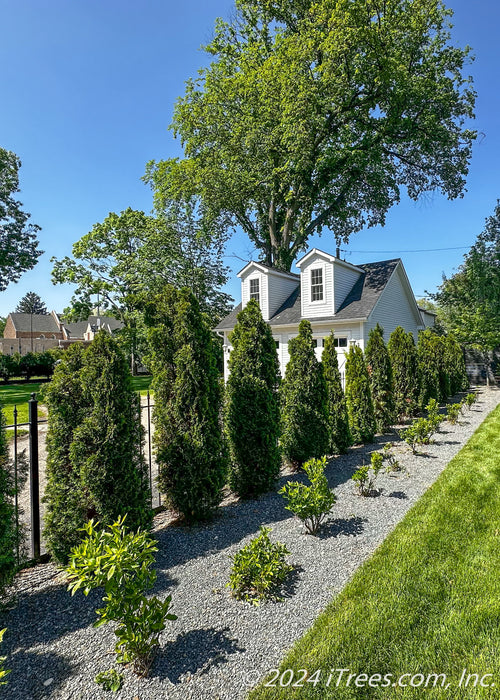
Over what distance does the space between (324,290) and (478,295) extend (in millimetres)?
9594

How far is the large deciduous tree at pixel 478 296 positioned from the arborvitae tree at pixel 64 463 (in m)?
16.6

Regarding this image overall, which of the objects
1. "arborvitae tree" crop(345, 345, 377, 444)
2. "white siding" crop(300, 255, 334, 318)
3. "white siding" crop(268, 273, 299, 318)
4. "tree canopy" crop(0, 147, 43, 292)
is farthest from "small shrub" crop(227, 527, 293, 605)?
"tree canopy" crop(0, 147, 43, 292)

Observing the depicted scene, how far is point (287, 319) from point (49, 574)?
13.3 m

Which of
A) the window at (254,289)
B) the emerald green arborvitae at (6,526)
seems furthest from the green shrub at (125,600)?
the window at (254,289)

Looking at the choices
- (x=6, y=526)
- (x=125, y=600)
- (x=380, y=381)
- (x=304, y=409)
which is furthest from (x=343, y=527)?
(x=380, y=381)

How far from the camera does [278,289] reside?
1652 cm

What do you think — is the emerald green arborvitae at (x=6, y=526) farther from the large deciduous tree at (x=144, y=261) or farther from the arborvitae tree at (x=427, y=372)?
the large deciduous tree at (x=144, y=261)

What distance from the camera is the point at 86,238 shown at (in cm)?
2188

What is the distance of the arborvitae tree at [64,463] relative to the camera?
2.95 meters

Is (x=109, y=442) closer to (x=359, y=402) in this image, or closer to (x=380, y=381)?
(x=359, y=402)

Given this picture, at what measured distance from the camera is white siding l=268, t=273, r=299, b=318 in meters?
16.1

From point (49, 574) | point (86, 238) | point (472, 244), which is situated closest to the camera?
point (49, 574)

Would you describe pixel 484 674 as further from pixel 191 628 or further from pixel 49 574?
pixel 49 574

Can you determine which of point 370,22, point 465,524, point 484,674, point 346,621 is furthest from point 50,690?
point 370,22
